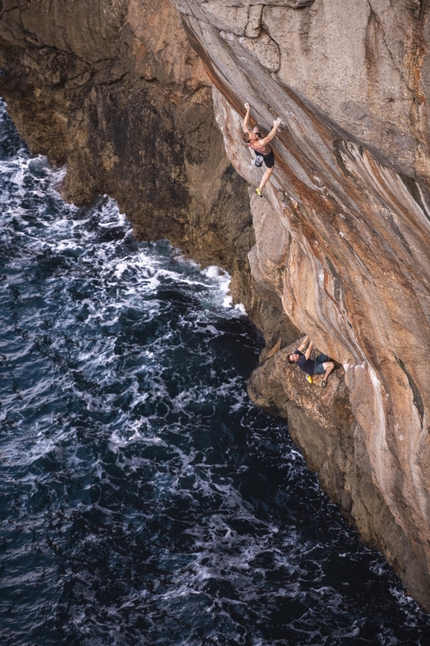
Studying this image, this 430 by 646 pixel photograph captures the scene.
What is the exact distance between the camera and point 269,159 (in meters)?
12.1

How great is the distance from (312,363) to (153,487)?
5.49 m

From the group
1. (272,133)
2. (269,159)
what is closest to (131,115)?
(269,159)

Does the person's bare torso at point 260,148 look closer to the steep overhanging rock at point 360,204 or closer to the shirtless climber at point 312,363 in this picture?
the steep overhanging rock at point 360,204

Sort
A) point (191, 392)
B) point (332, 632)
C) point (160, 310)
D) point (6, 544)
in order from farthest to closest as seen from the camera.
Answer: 1. point (160, 310)
2. point (191, 392)
3. point (6, 544)
4. point (332, 632)

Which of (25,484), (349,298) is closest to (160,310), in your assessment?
(25,484)

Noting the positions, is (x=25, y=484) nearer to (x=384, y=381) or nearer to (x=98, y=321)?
(x=98, y=321)

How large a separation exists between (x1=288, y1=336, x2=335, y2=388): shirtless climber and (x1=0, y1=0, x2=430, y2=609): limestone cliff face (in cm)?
37

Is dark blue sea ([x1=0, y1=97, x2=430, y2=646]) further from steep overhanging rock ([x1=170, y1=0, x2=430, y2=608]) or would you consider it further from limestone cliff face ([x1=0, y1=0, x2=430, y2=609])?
steep overhanging rock ([x1=170, y1=0, x2=430, y2=608])

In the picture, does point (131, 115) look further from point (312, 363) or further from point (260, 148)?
point (260, 148)

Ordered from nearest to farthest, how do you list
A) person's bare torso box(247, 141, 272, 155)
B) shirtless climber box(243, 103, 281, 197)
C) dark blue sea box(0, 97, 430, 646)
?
shirtless climber box(243, 103, 281, 197) → person's bare torso box(247, 141, 272, 155) → dark blue sea box(0, 97, 430, 646)

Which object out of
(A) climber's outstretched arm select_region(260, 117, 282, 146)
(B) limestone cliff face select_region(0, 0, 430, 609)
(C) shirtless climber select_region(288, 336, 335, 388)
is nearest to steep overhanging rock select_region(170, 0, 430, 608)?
(B) limestone cliff face select_region(0, 0, 430, 609)

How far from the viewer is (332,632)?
14.3 meters

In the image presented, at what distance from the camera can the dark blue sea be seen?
47.6 ft

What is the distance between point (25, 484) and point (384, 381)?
1010 cm
